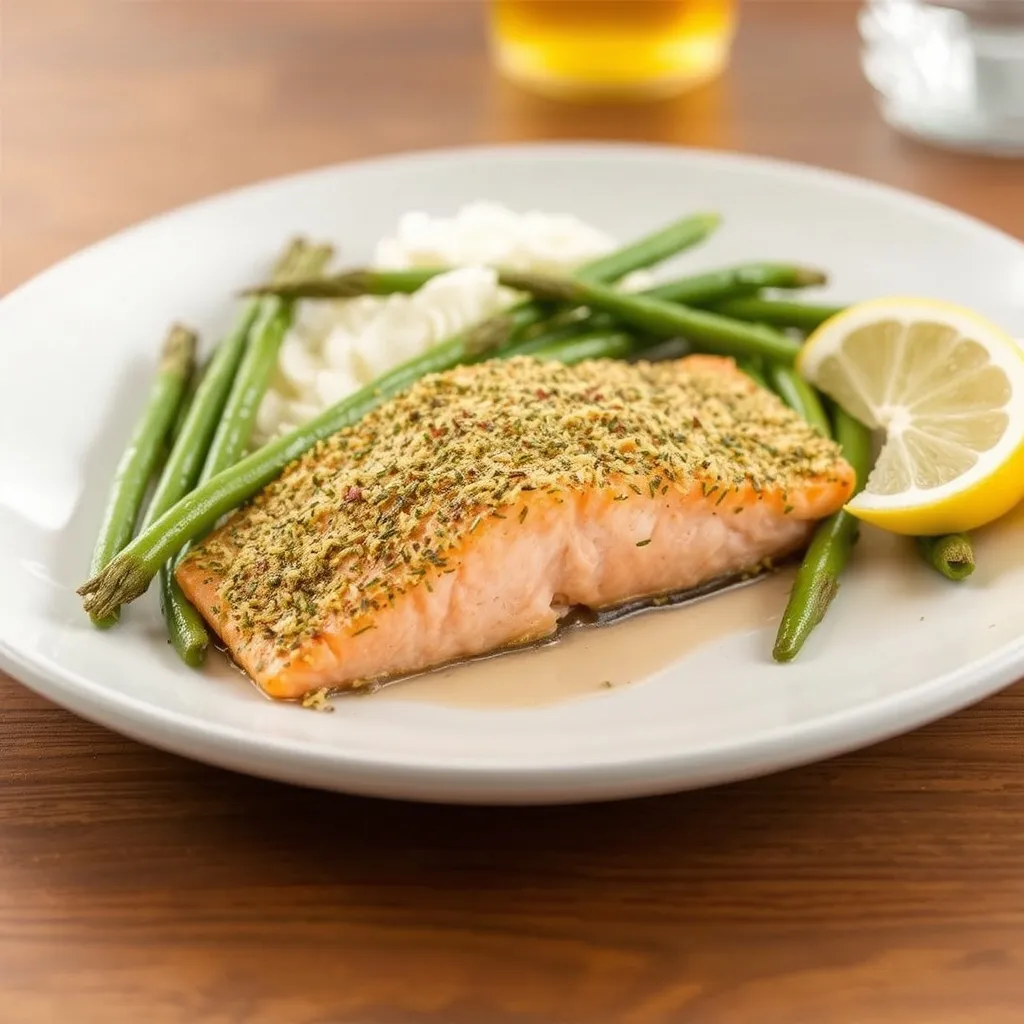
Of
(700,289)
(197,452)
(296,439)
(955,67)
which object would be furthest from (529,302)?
(955,67)

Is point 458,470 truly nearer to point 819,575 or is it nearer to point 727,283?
point 819,575

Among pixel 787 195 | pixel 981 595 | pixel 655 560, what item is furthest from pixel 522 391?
pixel 787 195

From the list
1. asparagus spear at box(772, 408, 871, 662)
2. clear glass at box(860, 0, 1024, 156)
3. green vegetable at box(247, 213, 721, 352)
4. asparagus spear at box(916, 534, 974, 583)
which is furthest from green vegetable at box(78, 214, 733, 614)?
clear glass at box(860, 0, 1024, 156)

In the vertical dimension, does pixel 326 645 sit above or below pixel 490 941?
above

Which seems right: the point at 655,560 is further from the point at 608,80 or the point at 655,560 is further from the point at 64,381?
the point at 608,80

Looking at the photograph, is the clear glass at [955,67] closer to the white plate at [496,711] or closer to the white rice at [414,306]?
the white plate at [496,711]
